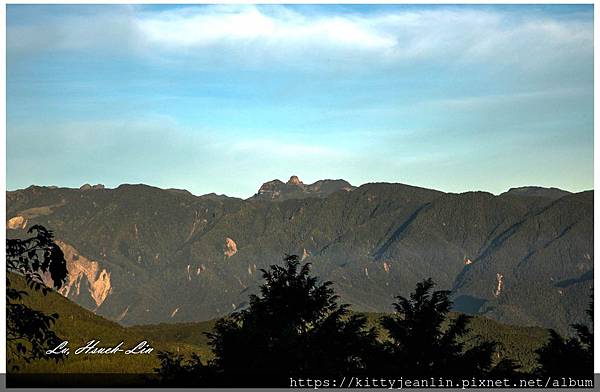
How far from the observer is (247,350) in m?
14.1

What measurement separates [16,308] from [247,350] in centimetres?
454

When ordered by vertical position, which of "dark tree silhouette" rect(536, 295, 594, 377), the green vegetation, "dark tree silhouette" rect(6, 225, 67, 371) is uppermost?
"dark tree silhouette" rect(6, 225, 67, 371)

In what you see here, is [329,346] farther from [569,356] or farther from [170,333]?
[170,333]

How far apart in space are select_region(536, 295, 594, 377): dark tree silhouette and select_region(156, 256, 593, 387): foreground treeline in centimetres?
2

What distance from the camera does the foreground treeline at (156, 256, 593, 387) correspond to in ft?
45.1

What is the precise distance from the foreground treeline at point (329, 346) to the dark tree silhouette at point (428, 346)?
16 mm

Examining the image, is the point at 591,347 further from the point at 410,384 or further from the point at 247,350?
the point at 247,350

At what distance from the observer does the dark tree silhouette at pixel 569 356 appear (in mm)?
14891

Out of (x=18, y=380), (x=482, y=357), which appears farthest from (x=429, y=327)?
(x=18, y=380)

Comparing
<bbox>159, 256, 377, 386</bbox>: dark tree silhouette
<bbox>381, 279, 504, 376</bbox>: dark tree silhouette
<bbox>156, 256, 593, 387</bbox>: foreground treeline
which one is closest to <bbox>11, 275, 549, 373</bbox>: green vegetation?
<bbox>159, 256, 377, 386</bbox>: dark tree silhouette

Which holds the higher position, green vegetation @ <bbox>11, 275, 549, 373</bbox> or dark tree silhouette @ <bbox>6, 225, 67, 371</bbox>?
dark tree silhouette @ <bbox>6, 225, 67, 371</bbox>

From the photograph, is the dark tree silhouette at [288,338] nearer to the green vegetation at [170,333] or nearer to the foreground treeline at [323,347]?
the foreground treeline at [323,347]

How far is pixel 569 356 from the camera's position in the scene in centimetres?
1544

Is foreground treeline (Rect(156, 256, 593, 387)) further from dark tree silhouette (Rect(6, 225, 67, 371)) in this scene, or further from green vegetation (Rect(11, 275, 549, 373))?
green vegetation (Rect(11, 275, 549, 373))
